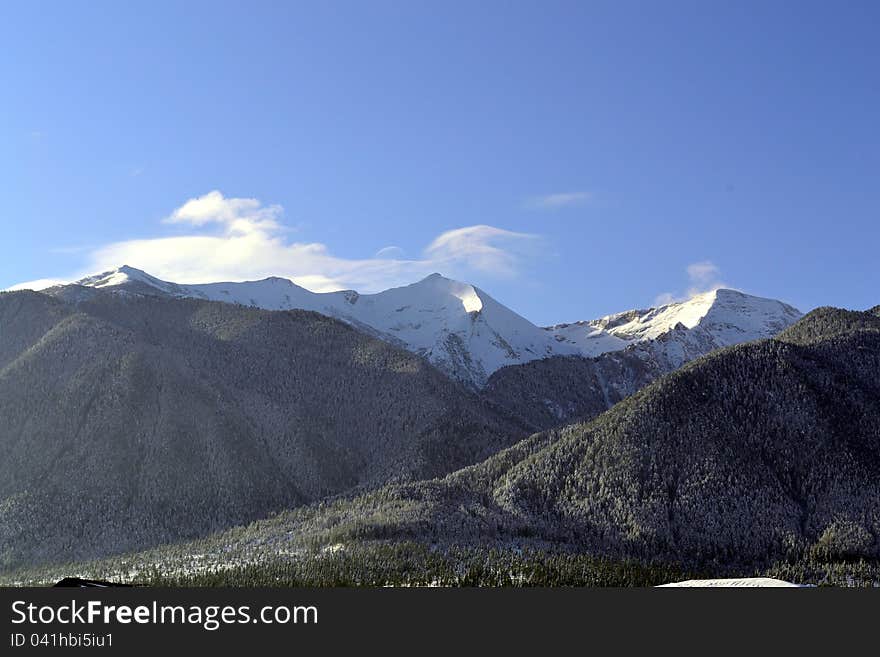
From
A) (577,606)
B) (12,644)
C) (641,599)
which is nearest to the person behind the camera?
(12,644)

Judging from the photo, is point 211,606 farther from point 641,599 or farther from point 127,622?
point 641,599

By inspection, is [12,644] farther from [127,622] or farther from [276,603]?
[276,603]

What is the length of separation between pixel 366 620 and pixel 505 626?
16.2 meters

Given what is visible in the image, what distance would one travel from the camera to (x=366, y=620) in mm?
100812

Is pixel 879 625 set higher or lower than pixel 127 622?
lower

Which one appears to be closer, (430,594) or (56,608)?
(56,608)

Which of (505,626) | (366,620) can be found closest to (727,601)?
(505,626)

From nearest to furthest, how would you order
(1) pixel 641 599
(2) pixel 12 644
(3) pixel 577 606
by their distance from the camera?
1. (2) pixel 12 644
2. (1) pixel 641 599
3. (3) pixel 577 606

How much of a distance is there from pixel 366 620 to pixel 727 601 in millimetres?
40849

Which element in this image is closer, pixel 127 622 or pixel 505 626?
pixel 127 622

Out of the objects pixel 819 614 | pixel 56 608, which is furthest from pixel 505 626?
pixel 56 608

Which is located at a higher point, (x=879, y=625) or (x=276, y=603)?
(x=276, y=603)

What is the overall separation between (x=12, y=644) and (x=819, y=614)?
82888 millimetres

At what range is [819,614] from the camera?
363ft
